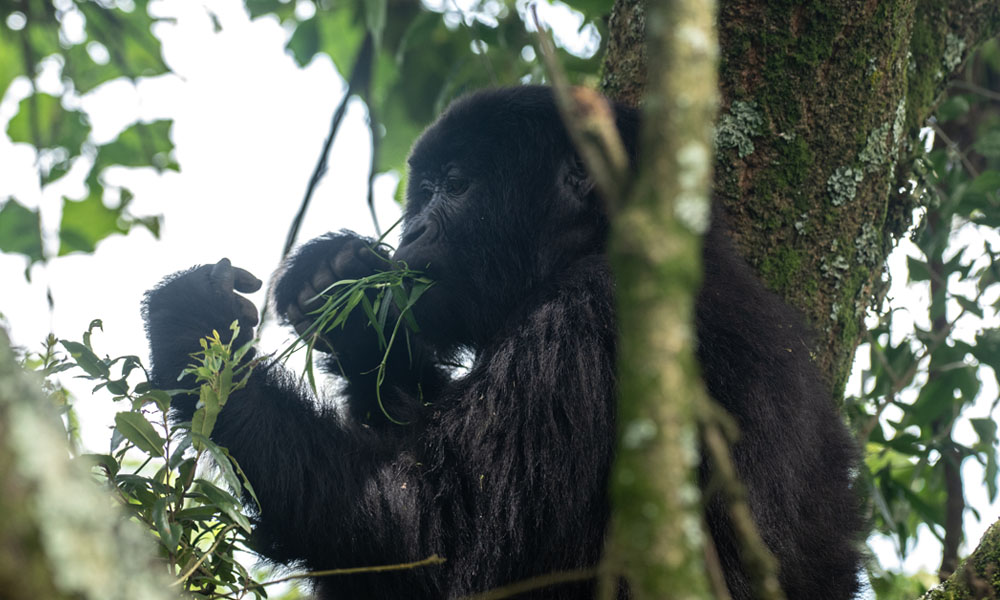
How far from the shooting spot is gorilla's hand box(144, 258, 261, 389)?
111 inches

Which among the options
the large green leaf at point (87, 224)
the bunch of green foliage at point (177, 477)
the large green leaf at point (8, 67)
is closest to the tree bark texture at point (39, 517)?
the bunch of green foliage at point (177, 477)

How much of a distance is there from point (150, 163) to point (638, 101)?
6.26 ft

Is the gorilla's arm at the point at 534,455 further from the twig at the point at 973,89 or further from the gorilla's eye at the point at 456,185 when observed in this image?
the twig at the point at 973,89

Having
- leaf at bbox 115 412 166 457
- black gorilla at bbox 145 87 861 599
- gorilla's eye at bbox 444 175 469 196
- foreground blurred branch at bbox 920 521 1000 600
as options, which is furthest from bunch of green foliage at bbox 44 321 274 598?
foreground blurred branch at bbox 920 521 1000 600

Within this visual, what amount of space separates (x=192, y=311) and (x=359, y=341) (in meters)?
0.63

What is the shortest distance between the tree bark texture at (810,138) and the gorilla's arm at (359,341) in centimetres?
129

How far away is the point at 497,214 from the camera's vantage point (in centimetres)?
316

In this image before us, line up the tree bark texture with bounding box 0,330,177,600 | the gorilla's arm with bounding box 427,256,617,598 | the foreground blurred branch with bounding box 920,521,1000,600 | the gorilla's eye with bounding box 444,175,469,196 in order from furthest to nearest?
the gorilla's eye with bounding box 444,175,469,196
the gorilla's arm with bounding box 427,256,617,598
the foreground blurred branch with bounding box 920,521,1000,600
the tree bark texture with bounding box 0,330,177,600

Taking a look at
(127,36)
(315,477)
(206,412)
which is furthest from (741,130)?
(127,36)

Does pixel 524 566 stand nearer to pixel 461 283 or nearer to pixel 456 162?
pixel 461 283

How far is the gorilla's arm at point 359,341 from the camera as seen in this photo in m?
3.26

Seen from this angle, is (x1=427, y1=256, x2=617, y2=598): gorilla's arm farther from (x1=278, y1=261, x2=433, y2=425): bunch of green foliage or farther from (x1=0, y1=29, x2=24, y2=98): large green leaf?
(x1=0, y1=29, x2=24, y2=98): large green leaf

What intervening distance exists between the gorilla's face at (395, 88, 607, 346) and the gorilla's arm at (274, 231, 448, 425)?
0.66 ft

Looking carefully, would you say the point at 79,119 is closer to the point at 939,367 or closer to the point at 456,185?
the point at 456,185
